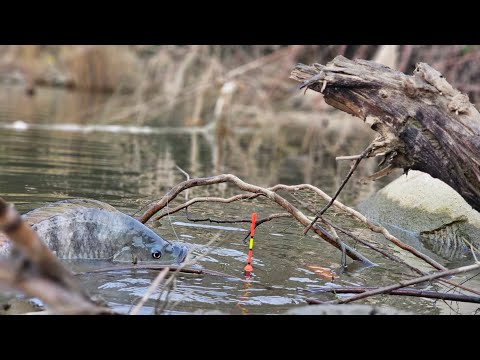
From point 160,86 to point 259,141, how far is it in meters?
3.61

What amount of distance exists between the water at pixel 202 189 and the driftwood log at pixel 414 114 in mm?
1208

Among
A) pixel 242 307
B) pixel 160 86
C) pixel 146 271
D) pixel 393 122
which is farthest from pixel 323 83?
pixel 160 86

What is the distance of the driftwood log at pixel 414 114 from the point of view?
5590 mm

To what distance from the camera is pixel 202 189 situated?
1193cm

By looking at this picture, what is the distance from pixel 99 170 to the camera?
12750mm

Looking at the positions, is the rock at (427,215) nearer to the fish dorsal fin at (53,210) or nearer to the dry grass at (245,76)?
the fish dorsal fin at (53,210)

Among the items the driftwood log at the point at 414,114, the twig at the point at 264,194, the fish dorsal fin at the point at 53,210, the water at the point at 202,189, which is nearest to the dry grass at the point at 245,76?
the water at the point at 202,189

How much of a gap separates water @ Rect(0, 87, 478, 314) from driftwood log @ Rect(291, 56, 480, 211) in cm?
121

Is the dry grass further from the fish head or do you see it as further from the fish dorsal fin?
the fish dorsal fin

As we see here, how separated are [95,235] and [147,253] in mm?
506

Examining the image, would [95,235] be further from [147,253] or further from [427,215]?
[427,215]

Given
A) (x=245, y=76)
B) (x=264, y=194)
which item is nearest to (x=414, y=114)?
(x=264, y=194)

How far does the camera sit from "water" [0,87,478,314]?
5.98m
